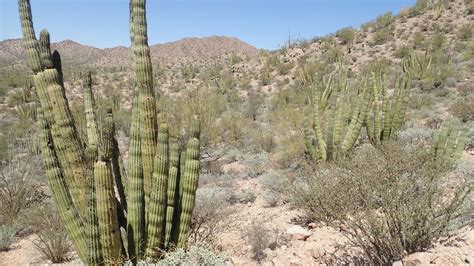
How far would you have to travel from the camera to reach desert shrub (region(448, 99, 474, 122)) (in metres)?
11.3

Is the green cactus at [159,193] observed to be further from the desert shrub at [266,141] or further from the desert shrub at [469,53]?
the desert shrub at [469,53]

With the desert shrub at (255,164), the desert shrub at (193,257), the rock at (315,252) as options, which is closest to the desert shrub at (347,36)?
the desert shrub at (255,164)

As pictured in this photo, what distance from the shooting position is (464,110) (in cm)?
1159

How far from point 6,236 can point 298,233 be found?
198 inches

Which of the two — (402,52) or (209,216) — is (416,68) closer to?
(402,52)

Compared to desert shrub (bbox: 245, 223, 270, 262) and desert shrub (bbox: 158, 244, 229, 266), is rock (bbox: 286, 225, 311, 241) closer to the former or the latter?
desert shrub (bbox: 245, 223, 270, 262)

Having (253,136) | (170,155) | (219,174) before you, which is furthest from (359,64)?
(170,155)

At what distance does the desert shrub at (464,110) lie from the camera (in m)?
11.3

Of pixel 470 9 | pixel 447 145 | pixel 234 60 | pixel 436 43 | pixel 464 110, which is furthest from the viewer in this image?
pixel 234 60

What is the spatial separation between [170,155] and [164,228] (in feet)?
2.91

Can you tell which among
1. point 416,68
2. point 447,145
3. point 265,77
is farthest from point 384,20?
point 447,145

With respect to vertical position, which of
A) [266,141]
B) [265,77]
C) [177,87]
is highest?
[265,77]

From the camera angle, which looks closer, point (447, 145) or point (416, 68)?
point (447, 145)

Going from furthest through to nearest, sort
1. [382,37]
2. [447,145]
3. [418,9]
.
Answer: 1. [418,9]
2. [382,37]
3. [447,145]
